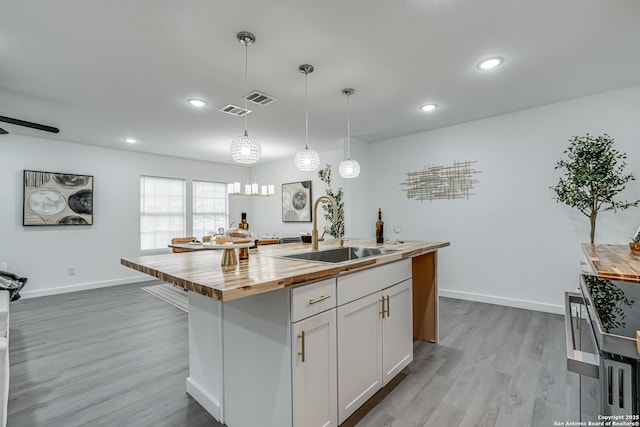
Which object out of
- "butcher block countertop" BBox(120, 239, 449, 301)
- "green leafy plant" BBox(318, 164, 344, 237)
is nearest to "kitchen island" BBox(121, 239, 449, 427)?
"butcher block countertop" BBox(120, 239, 449, 301)

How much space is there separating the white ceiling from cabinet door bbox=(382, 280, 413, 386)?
189 centimetres

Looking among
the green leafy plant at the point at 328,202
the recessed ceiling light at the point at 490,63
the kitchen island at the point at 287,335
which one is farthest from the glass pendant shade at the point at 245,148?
the green leafy plant at the point at 328,202

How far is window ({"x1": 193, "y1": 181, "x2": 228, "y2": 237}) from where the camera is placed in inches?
264

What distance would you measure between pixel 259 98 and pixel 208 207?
4.30 meters

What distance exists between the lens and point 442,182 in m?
4.46

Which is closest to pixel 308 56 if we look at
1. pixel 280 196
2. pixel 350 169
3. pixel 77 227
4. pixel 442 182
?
pixel 350 169

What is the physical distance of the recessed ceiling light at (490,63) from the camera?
2509mm

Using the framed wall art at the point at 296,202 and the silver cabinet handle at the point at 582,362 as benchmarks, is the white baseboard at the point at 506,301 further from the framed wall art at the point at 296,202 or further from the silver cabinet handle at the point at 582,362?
the framed wall art at the point at 296,202

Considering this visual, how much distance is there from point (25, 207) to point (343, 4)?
5658 mm

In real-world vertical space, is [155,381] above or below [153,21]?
below

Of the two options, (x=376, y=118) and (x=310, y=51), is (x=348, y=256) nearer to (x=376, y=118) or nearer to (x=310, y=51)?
(x=310, y=51)

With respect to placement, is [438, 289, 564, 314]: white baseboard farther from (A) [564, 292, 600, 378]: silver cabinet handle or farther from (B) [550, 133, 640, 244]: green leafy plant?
(A) [564, 292, 600, 378]: silver cabinet handle

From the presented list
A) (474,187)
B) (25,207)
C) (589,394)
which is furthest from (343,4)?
(25,207)

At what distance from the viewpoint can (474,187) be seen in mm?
4156
